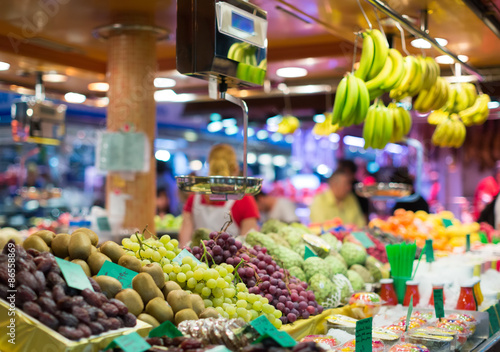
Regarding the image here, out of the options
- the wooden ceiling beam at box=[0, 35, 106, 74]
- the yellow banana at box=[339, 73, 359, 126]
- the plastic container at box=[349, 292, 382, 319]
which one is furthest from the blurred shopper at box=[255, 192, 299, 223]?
the plastic container at box=[349, 292, 382, 319]

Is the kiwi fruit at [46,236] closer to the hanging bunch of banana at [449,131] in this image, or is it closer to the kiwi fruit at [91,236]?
the kiwi fruit at [91,236]

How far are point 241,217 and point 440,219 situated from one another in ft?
7.56

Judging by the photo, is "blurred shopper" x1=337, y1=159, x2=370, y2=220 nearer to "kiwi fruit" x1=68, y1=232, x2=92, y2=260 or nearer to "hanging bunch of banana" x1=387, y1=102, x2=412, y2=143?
"hanging bunch of banana" x1=387, y1=102, x2=412, y2=143

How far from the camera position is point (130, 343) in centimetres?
164

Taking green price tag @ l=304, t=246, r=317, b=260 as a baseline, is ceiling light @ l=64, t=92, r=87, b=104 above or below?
above

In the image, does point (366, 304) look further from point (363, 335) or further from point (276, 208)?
point (276, 208)

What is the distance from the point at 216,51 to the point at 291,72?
5.02 m

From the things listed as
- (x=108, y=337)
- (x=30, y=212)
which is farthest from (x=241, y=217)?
(x=30, y=212)

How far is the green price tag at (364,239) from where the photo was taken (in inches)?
163

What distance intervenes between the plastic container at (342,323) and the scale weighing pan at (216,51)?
0.69 m

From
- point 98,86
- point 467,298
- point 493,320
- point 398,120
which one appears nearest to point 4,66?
point 98,86

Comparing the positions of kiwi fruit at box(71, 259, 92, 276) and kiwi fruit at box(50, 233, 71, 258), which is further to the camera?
kiwi fruit at box(50, 233, 71, 258)

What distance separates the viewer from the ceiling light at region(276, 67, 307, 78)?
7.20 meters

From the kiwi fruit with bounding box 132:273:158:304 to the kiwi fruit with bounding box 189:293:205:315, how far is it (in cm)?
16
